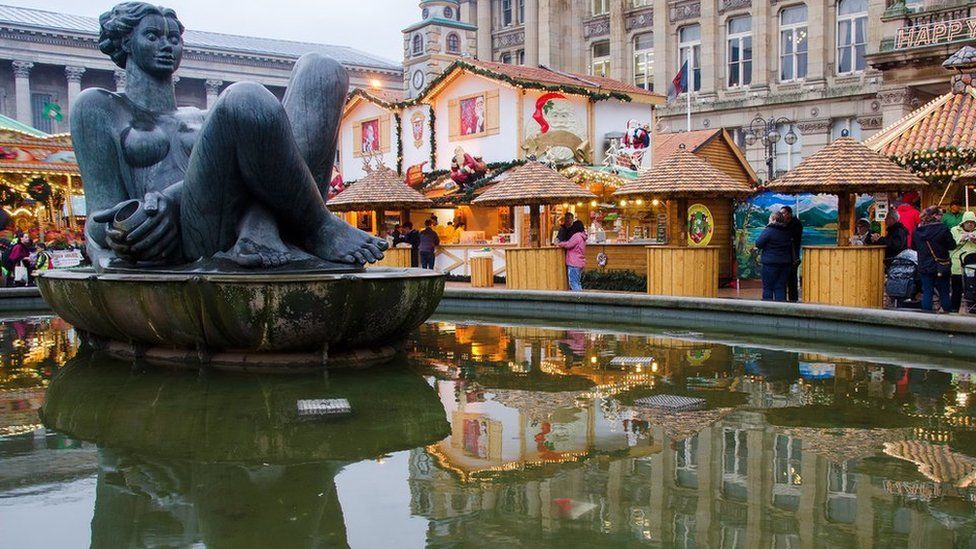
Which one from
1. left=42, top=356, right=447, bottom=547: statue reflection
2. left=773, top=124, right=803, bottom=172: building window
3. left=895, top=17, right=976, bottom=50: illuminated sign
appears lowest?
left=42, top=356, right=447, bottom=547: statue reflection

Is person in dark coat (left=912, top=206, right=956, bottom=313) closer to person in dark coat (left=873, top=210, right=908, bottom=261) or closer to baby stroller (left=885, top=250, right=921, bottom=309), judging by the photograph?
baby stroller (left=885, top=250, right=921, bottom=309)

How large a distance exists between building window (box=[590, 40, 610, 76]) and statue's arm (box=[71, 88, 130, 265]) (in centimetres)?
4153

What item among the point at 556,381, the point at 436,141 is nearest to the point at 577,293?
the point at 556,381

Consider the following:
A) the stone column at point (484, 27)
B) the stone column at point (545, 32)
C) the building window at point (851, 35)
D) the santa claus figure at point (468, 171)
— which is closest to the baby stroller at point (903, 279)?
the santa claus figure at point (468, 171)

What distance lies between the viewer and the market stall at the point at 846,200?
40.2 ft

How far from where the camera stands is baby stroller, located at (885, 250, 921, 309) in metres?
12.5

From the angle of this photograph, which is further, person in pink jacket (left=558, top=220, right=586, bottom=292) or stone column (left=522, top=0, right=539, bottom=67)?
stone column (left=522, top=0, right=539, bottom=67)

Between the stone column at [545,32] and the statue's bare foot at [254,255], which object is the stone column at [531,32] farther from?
the statue's bare foot at [254,255]

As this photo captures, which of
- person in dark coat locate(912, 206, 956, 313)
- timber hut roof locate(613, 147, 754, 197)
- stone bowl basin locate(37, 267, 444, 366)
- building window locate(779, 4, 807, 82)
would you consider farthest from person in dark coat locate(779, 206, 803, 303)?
building window locate(779, 4, 807, 82)

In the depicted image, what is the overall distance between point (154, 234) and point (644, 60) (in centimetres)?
4066

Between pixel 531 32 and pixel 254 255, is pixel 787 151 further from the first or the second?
pixel 254 255

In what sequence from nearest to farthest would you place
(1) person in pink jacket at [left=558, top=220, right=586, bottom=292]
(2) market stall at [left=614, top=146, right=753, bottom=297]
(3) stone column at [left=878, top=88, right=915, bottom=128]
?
(2) market stall at [left=614, top=146, right=753, bottom=297], (1) person in pink jacket at [left=558, top=220, right=586, bottom=292], (3) stone column at [left=878, top=88, right=915, bottom=128]

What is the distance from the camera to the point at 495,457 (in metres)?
4.13

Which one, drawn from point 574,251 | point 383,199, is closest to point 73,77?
point 383,199
